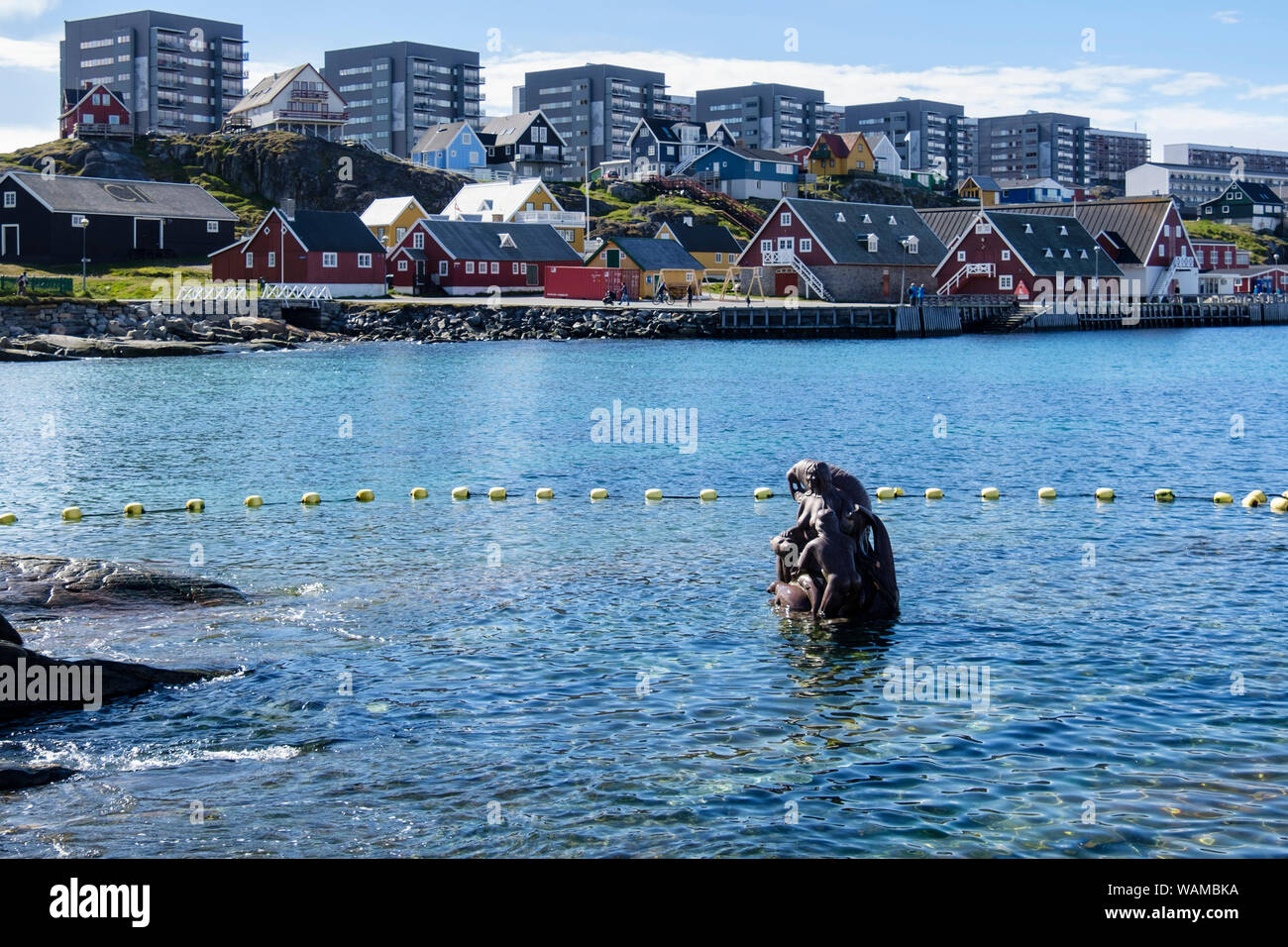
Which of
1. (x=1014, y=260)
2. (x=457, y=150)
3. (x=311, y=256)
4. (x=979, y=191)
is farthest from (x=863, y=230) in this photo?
(x=979, y=191)

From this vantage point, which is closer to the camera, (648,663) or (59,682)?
(59,682)

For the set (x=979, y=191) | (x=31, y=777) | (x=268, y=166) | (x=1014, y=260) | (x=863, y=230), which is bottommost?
(x=31, y=777)

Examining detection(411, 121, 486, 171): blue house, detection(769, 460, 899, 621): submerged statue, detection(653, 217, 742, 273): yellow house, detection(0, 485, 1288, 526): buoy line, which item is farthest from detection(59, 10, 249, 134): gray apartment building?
detection(769, 460, 899, 621): submerged statue

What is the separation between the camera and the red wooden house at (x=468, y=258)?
344 ft

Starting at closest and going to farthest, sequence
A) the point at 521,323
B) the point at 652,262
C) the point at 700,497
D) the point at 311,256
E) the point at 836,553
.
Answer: the point at 836,553 < the point at 700,497 < the point at 521,323 < the point at 311,256 < the point at 652,262

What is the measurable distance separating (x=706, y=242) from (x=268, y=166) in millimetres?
51671

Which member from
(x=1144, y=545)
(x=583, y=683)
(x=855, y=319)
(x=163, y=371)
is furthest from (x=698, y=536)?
(x=855, y=319)

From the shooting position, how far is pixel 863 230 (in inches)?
4532

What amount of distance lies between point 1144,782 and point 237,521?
1948cm

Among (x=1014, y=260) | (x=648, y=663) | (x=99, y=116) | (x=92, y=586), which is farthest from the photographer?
(x=99, y=116)

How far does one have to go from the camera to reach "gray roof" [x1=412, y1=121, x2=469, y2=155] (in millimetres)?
168375

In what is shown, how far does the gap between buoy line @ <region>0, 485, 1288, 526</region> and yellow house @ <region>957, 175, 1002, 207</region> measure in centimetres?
17128

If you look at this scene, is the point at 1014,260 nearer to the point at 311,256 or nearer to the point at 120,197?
the point at 311,256
